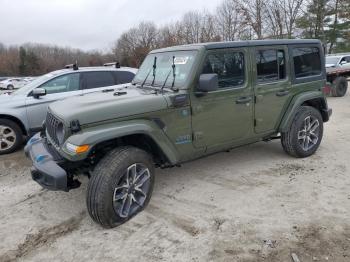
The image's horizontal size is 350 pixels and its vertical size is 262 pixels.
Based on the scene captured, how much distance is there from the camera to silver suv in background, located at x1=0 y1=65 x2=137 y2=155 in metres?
6.54

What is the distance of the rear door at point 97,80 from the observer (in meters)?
7.23

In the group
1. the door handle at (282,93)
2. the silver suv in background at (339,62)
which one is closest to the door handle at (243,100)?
the door handle at (282,93)

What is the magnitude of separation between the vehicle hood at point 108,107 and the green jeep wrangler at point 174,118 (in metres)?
0.01

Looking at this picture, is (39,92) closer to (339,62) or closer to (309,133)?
(309,133)

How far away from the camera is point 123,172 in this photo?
360 cm

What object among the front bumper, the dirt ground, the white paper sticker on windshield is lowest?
the dirt ground

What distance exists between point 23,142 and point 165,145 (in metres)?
4.25

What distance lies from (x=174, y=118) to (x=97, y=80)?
12.7 ft

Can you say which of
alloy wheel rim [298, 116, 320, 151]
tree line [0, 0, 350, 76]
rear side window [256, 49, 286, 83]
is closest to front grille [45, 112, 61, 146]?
rear side window [256, 49, 286, 83]

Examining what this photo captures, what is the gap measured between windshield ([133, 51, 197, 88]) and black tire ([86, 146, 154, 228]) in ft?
3.48

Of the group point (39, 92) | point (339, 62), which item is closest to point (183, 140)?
point (39, 92)

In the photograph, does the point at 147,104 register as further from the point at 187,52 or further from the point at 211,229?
the point at 211,229

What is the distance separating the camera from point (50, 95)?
22.5ft

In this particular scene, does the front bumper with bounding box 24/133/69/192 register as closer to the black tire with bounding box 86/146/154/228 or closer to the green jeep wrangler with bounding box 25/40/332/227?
the green jeep wrangler with bounding box 25/40/332/227
